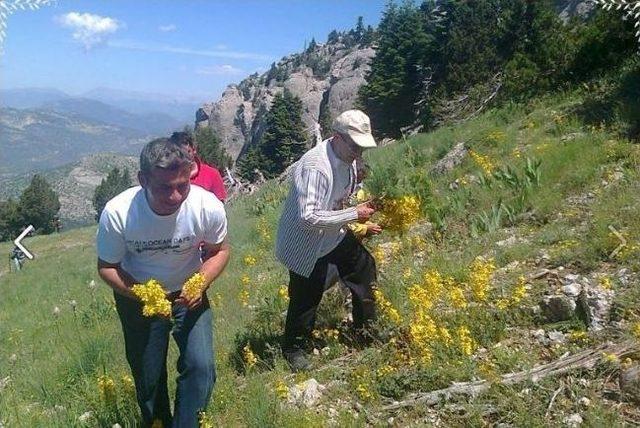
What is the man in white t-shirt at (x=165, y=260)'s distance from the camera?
2811 mm

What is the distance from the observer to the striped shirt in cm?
360

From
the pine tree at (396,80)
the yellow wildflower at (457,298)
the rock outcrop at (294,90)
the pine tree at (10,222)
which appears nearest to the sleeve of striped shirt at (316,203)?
the yellow wildflower at (457,298)

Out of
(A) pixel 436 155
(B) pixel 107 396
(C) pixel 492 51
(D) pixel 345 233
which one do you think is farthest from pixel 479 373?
(C) pixel 492 51

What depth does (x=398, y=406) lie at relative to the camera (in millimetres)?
3172

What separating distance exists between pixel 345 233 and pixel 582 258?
1.71 metres

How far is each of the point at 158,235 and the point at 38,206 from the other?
67.1m

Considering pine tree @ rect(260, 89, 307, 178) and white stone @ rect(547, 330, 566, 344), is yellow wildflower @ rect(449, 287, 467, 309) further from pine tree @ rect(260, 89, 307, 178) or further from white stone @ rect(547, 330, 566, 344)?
pine tree @ rect(260, 89, 307, 178)

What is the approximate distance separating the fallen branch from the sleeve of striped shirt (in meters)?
1.15

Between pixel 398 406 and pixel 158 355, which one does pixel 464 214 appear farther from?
pixel 158 355

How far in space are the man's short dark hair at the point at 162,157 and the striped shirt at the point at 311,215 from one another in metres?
0.96

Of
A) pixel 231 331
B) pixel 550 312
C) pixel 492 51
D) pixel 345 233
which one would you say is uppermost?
pixel 492 51

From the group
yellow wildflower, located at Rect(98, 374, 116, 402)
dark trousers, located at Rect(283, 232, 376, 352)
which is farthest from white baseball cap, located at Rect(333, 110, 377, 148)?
yellow wildflower, located at Rect(98, 374, 116, 402)

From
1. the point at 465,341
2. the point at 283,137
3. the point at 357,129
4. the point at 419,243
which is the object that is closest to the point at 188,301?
the point at 357,129

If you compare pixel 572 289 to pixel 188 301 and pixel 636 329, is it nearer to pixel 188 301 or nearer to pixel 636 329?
pixel 636 329
